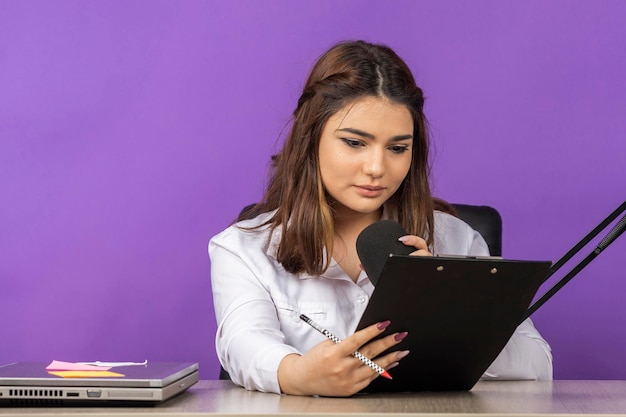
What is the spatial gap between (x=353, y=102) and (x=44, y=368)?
0.79 meters

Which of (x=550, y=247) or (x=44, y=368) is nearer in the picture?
(x=44, y=368)

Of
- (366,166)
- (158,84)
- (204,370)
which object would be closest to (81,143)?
(158,84)

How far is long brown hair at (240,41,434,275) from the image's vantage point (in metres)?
1.95

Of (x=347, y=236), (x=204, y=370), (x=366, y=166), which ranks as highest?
(x=366, y=166)

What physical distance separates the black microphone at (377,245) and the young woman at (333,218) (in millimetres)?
234

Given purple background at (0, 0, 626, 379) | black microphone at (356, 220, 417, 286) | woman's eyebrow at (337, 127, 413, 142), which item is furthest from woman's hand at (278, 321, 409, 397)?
purple background at (0, 0, 626, 379)

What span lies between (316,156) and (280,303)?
31 centimetres

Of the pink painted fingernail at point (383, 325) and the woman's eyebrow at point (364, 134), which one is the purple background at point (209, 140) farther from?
the pink painted fingernail at point (383, 325)

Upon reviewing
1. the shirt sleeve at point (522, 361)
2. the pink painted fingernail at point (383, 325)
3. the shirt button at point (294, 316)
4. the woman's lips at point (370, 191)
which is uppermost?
the woman's lips at point (370, 191)

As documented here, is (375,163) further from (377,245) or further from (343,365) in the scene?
(343,365)

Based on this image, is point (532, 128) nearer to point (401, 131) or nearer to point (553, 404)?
point (401, 131)

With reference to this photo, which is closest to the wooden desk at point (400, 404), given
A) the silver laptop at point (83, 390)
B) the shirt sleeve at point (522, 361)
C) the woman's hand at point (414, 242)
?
the silver laptop at point (83, 390)

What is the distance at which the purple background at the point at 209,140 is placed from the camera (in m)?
2.88

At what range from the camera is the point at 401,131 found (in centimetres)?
187
